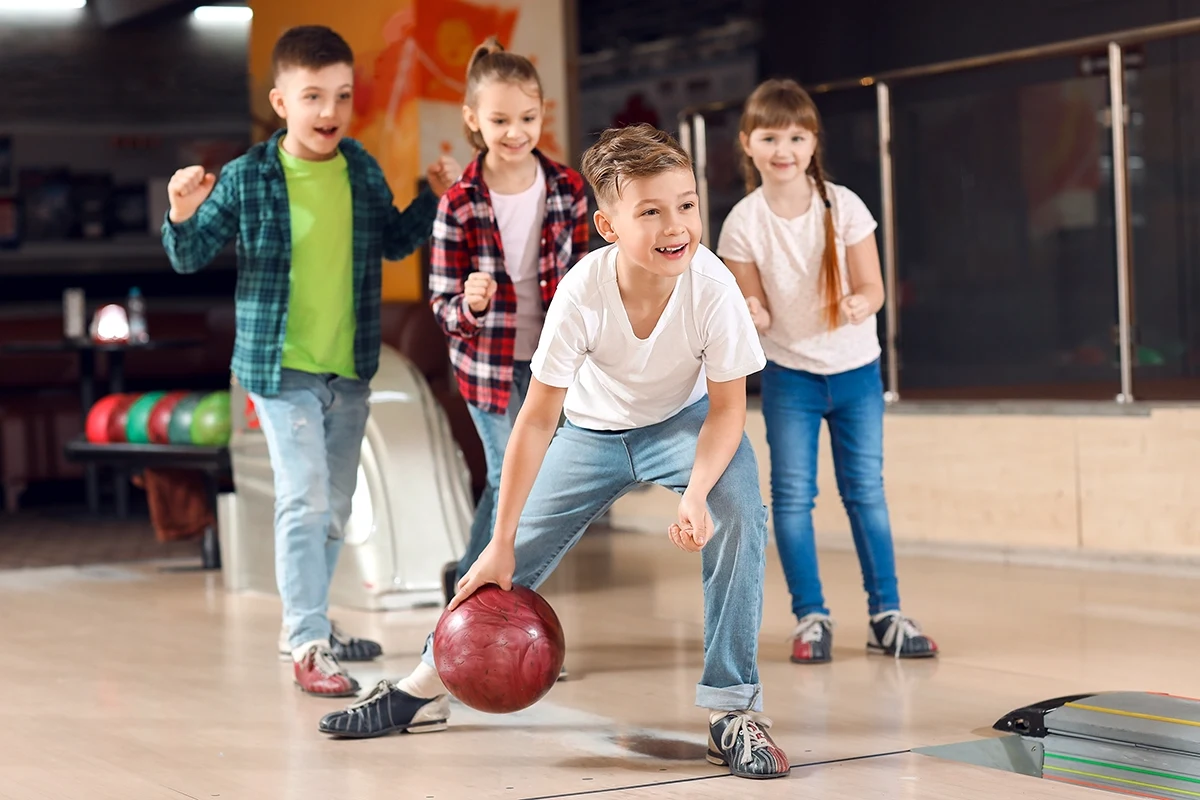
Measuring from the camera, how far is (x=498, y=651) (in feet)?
7.74

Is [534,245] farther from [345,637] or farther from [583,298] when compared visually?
[345,637]

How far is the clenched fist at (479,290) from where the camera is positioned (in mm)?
2873

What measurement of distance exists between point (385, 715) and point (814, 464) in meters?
1.21

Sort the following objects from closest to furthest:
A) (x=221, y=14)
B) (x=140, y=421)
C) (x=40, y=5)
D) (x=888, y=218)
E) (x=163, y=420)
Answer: (x=163, y=420)
(x=140, y=421)
(x=888, y=218)
(x=40, y=5)
(x=221, y=14)

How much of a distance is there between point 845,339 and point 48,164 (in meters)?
6.99

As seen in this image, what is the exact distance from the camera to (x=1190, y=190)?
6852 millimetres

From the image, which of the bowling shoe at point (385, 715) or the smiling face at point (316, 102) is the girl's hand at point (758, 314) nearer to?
the smiling face at point (316, 102)

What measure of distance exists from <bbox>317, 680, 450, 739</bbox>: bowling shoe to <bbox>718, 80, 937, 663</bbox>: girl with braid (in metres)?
0.93

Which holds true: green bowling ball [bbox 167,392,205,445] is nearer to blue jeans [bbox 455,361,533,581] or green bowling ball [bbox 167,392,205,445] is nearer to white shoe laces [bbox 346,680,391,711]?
blue jeans [bbox 455,361,533,581]

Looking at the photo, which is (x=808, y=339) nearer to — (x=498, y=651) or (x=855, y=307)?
(x=855, y=307)

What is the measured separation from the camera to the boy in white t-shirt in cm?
238

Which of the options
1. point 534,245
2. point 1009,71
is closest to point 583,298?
point 534,245

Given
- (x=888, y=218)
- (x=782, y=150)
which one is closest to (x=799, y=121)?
(x=782, y=150)

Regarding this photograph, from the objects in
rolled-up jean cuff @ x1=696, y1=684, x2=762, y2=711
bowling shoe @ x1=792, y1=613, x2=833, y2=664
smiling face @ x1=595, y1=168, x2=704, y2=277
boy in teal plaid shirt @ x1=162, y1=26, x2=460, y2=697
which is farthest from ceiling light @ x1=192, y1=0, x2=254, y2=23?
rolled-up jean cuff @ x1=696, y1=684, x2=762, y2=711
